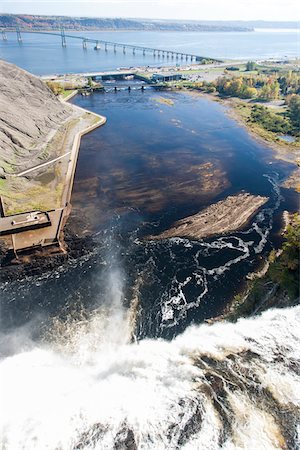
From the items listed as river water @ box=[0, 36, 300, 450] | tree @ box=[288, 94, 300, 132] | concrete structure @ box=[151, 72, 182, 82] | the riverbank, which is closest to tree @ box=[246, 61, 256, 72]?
concrete structure @ box=[151, 72, 182, 82]

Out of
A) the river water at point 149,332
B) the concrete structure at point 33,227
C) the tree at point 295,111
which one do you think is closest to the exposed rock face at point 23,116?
the river water at point 149,332

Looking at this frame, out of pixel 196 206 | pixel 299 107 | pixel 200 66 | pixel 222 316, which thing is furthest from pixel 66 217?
pixel 200 66

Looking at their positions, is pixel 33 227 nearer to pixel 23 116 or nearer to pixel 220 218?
pixel 220 218

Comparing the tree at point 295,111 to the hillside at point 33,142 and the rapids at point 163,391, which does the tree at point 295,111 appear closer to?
the hillside at point 33,142

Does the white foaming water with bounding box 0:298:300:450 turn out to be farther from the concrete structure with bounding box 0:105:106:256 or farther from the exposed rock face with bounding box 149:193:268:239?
the exposed rock face with bounding box 149:193:268:239

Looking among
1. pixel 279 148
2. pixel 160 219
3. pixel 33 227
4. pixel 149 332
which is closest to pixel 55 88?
pixel 279 148
